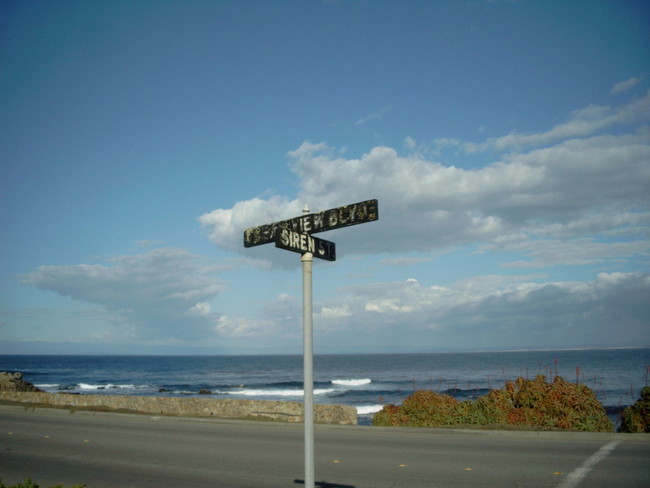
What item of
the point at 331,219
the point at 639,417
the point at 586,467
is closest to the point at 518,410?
the point at 639,417

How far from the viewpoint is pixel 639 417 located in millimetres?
13695

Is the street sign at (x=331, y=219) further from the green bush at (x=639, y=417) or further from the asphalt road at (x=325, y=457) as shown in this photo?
the green bush at (x=639, y=417)

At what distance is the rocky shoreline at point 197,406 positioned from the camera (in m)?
17.0

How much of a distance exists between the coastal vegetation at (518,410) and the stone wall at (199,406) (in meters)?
1.80

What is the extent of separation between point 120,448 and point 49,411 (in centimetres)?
1064

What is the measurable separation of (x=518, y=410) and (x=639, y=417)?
3021 millimetres

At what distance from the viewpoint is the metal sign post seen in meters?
4.55

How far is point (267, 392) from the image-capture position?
5969cm

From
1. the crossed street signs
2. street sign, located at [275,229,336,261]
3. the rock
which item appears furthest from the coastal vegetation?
the rock

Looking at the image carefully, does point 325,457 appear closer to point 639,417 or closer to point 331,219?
point 331,219

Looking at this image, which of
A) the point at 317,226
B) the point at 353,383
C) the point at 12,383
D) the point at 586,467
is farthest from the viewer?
the point at 353,383

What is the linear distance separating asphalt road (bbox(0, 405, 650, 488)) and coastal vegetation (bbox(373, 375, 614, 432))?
4.73 feet

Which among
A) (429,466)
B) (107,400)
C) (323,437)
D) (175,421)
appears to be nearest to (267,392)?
(107,400)

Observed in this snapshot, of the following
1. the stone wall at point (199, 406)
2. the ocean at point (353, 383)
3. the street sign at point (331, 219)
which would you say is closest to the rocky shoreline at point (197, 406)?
the stone wall at point (199, 406)
